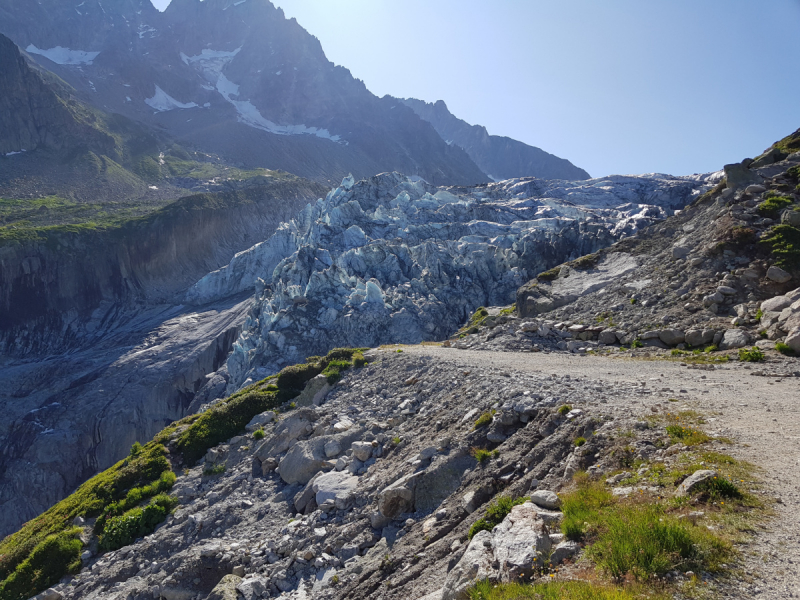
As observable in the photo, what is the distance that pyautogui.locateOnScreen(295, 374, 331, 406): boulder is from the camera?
19.6 meters

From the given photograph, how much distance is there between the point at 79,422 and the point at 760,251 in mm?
76376

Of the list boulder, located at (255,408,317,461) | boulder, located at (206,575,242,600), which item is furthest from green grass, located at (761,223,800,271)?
boulder, located at (206,575,242,600)

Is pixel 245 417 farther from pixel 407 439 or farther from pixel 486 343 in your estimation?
pixel 486 343

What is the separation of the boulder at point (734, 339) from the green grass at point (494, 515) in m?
12.7

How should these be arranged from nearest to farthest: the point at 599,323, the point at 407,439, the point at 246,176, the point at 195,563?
the point at 195,563, the point at 407,439, the point at 599,323, the point at 246,176

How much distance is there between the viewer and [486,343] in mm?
25078

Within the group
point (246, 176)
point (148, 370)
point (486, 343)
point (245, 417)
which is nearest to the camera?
point (245, 417)

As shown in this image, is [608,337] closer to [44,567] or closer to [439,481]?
[439,481]

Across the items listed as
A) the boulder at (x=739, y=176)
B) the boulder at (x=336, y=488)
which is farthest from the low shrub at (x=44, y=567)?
the boulder at (x=739, y=176)

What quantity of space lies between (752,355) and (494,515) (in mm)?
11725

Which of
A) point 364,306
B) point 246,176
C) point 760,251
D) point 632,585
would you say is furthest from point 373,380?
point 246,176

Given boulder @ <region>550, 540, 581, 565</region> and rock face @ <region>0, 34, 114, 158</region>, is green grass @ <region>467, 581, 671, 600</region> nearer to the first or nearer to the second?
boulder @ <region>550, 540, 581, 565</region>

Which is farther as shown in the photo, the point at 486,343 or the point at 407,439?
the point at 486,343

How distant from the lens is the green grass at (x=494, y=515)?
7082 millimetres
